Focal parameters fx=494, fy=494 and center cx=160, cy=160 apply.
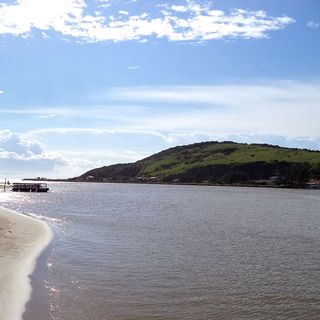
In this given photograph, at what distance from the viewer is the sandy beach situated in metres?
18.3

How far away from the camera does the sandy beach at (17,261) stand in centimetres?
1832

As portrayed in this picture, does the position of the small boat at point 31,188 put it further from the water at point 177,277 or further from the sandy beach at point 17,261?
the water at point 177,277

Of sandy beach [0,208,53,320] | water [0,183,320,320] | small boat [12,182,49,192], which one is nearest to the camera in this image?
sandy beach [0,208,53,320]

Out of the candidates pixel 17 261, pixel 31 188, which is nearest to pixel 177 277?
pixel 17 261

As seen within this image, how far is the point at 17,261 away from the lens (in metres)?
26.8

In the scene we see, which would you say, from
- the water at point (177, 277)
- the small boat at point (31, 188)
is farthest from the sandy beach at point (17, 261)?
the small boat at point (31, 188)

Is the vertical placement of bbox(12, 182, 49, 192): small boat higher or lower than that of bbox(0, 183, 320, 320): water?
higher

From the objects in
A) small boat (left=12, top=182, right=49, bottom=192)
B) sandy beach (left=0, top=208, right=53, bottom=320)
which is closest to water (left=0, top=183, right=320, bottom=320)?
sandy beach (left=0, top=208, right=53, bottom=320)

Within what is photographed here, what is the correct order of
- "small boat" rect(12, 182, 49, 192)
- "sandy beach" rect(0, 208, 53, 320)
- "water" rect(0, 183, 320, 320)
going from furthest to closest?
"small boat" rect(12, 182, 49, 192) < "water" rect(0, 183, 320, 320) < "sandy beach" rect(0, 208, 53, 320)

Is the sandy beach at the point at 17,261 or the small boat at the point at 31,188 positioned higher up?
the small boat at the point at 31,188

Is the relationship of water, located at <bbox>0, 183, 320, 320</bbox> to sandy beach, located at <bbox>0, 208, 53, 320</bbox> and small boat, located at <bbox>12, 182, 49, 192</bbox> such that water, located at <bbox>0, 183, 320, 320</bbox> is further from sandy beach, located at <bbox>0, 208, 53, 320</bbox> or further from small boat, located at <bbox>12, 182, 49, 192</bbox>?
small boat, located at <bbox>12, 182, 49, 192</bbox>

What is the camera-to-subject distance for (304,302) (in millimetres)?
20719

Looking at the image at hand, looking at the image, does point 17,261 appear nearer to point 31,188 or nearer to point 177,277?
point 177,277

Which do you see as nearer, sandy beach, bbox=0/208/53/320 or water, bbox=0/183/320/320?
sandy beach, bbox=0/208/53/320
